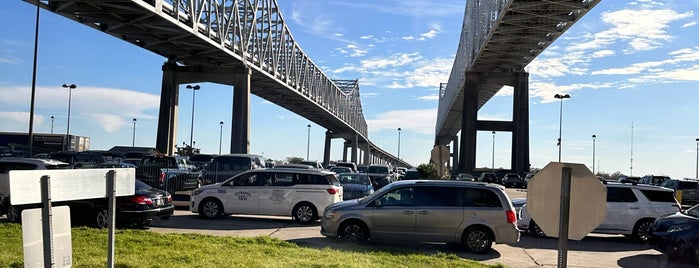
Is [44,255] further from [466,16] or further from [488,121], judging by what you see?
[466,16]

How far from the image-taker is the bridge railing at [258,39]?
44812 millimetres

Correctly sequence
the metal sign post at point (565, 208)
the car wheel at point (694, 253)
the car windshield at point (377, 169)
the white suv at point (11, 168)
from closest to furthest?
1. the metal sign post at point (565, 208)
2. the car wheel at point (694, 253)
3. the white suv at point (11, 168)
4. the car windshield at point (377, 169)

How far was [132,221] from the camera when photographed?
13.7 metres

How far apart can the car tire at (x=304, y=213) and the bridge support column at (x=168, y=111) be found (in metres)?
38.6

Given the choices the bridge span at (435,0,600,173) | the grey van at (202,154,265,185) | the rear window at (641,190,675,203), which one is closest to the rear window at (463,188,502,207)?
the rear window at (641,190,675,203)

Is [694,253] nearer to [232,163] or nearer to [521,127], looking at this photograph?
[232,163]

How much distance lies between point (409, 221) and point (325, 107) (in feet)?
297

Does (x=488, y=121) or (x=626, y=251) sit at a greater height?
(x=488, y=121)

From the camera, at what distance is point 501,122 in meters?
67.8

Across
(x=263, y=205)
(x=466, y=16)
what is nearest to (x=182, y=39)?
(x=263, y=205)

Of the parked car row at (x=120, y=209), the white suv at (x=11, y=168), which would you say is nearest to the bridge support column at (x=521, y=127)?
the parked car row at (x=120, y=209)

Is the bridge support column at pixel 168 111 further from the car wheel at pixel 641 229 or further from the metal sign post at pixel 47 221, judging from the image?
the metal sign post at pixel 47 221

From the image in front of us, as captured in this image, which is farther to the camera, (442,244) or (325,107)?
(325,107)

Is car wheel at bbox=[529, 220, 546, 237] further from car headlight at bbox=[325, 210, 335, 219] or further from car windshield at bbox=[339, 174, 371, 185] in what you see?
car windshield at bbox=[339, 174, 371, 185]
